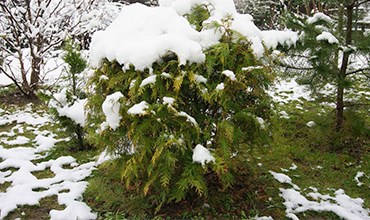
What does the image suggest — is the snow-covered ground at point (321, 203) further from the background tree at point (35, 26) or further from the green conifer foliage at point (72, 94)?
the background tree at point (35, 26)

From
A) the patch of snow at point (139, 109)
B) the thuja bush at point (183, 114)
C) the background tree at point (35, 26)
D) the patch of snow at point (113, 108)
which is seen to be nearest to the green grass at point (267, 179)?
the thuja bush at point (183, 114)

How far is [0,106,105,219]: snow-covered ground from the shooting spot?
2861 mm

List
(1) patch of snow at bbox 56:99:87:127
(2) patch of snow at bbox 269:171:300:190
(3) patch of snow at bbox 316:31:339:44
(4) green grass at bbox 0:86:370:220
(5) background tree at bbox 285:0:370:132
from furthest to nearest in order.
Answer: (1) patch of snow at bbox 56:99:87:127, (5) background tree at bbox 285:0:370:132, (3) patch of snow at bbox 316:31:339:44, (2) patch of snow at bbox 269:171:300:190, (4) green grass at bbox 0:86:370:220

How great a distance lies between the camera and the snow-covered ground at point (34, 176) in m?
2.86

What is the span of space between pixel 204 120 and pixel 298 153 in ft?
6.26

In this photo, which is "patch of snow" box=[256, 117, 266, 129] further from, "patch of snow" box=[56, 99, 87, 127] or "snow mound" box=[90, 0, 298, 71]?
"patch of snow" box=[56, 99, 87, 127]

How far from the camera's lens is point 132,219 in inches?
102

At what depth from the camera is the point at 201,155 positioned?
2412mm

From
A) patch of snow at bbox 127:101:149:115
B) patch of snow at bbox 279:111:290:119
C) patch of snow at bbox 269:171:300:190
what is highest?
patch of snow at bbox 127:101:149:115

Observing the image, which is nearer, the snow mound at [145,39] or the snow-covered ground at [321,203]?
the snow mound at [145,39]

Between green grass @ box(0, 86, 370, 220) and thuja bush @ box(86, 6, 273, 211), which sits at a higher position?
thuja bush @ box(86, 6, 273, 211)

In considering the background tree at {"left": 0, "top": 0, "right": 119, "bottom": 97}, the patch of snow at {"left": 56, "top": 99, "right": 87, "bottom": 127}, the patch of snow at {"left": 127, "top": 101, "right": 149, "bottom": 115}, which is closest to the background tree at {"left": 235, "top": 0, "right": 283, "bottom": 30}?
the background tree at {"left": 0, "top": 0, "right": 119, "bottom": 97}

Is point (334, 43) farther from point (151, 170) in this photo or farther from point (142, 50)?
point (151, 170)

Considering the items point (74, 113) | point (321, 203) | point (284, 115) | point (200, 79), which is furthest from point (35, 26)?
point (321, 203)
